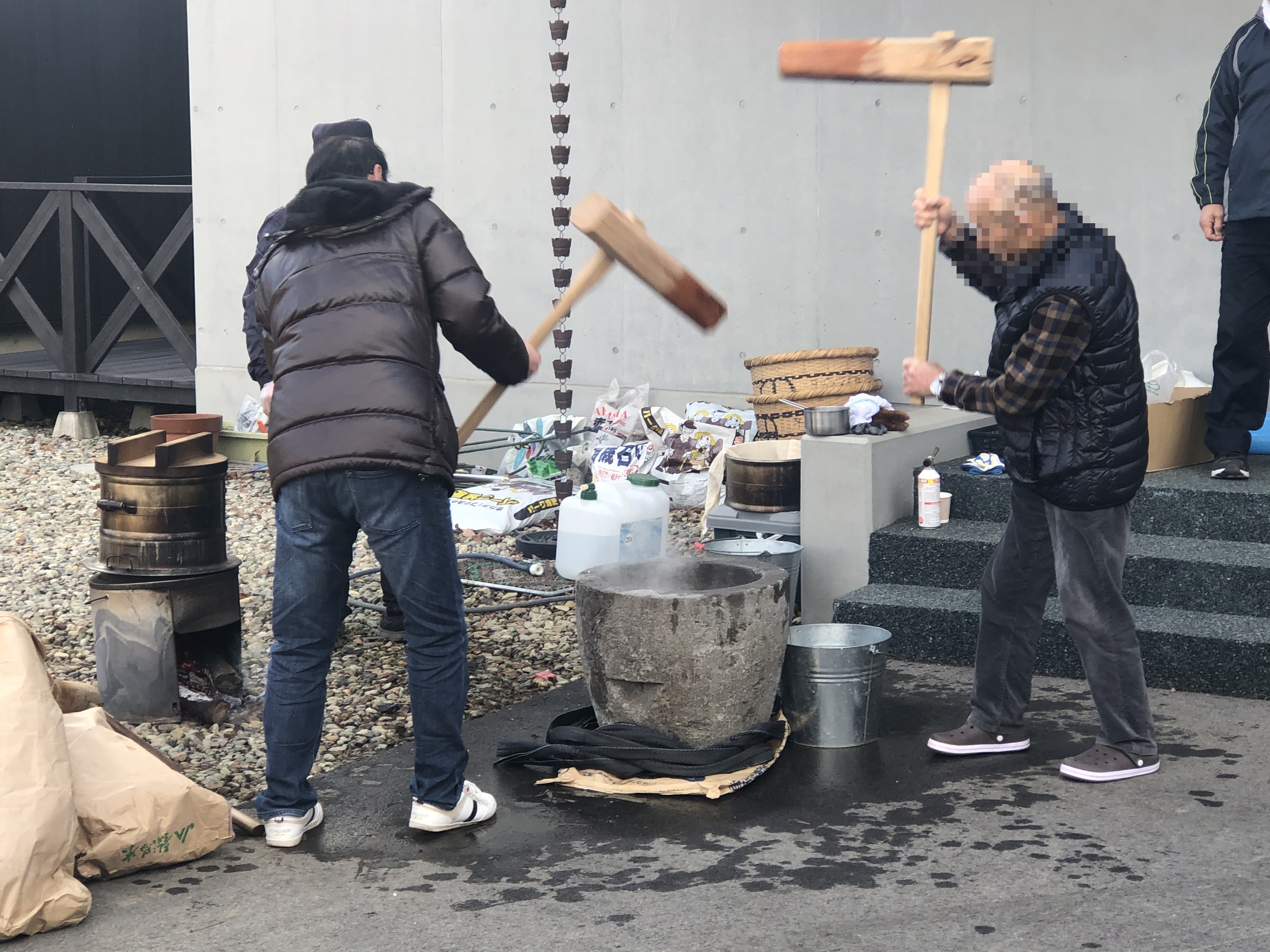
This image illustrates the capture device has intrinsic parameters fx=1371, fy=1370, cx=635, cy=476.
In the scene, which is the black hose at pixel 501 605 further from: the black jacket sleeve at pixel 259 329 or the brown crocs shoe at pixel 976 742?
the brown crocs shoe at pixel 976 742

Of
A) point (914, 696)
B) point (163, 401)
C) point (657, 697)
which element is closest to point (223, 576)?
point (657, 697)

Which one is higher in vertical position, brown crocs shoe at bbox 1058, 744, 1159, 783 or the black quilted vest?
the black quilted vest

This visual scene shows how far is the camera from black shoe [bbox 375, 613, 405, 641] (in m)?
6.05

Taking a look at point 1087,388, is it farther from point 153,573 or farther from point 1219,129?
point 153,573

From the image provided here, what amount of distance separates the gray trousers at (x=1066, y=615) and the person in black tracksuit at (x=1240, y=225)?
1.90m

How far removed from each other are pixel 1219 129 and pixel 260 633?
4795 mm

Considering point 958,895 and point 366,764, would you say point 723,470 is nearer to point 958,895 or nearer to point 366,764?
point 366,764

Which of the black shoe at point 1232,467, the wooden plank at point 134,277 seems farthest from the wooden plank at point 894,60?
the wooden plank at point 134,277

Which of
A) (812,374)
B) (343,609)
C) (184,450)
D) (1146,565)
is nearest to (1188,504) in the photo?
(1146,565)

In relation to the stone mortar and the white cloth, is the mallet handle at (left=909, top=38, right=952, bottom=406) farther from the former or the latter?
the white cloth

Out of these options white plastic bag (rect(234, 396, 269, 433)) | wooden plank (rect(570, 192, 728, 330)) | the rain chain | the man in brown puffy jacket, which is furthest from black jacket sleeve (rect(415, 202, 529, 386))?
white plastic bag (rect(234, 396, 269, 433))

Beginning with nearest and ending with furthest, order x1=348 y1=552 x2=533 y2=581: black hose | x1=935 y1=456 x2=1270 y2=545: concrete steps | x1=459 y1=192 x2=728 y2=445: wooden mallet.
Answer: x1=459 y1=192 x2=728 y2=445: wooden mallet, x1=935 y1=456 x2=1270 y2=545: concrete steps, x1=348 y1=552 x2=533 y2=581: black hose

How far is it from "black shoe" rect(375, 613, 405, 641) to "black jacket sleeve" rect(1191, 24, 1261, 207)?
3.96m

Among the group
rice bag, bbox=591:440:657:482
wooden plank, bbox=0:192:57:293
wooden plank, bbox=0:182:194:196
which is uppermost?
wooden plank, bbox=0:182:194:196
